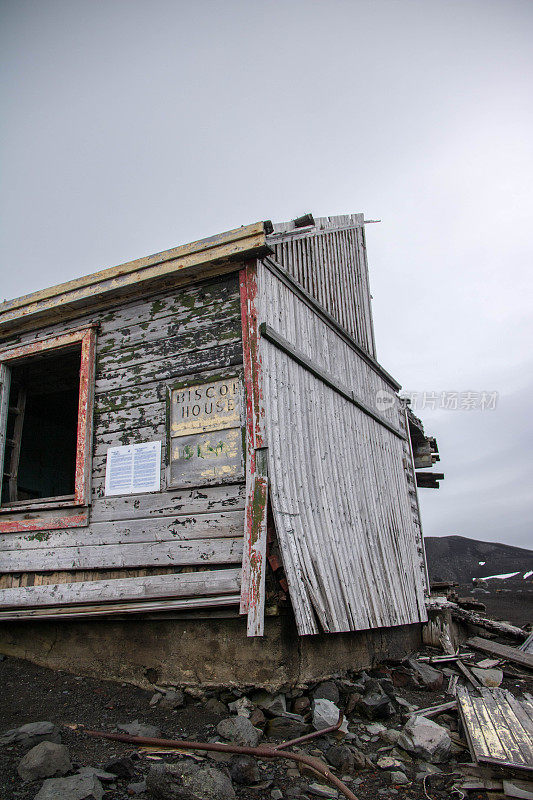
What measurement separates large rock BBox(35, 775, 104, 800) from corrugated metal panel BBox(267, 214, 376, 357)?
5.40 meters

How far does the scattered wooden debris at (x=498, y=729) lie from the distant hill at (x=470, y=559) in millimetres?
24525

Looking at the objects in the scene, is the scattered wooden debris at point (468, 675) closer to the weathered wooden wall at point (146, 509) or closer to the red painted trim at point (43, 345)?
the weathered wooden wall at point (146, 509)

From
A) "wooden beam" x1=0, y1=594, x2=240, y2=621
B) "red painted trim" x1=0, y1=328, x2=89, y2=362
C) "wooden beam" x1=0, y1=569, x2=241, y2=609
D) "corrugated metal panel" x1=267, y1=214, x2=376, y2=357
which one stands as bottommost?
"wooden beam" x1=0, y1=594, x2=240, y2=621

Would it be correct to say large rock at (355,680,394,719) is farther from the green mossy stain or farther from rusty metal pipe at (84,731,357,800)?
the green mossy stain

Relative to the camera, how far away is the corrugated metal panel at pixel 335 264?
7531 millimetres

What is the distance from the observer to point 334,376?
292 inches

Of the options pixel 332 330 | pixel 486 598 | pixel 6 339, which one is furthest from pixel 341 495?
pixel 486 598

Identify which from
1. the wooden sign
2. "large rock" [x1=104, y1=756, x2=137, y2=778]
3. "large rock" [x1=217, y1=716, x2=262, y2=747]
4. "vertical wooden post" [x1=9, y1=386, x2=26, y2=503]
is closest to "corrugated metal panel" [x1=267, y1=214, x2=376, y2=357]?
the wooden sign

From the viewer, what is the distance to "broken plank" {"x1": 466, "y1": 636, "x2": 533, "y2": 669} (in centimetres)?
824

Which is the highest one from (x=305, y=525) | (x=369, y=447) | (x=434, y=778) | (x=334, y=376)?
(x=334, y=376)

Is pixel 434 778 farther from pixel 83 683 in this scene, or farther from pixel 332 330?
pixel 332 330

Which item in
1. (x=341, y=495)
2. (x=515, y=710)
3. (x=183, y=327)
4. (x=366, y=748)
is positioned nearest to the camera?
(x=366, y=748)

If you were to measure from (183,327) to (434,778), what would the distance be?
4.54 metres

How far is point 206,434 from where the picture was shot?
554cm
